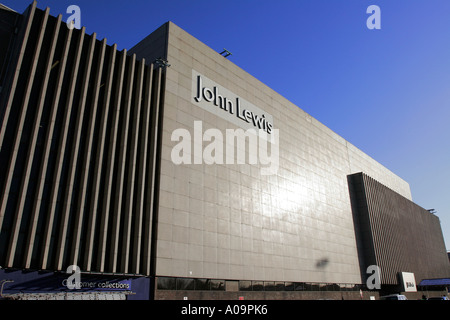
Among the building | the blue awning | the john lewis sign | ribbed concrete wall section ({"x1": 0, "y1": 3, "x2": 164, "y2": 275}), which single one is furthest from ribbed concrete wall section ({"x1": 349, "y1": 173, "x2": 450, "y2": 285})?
ribbed concrete wall section ({"x1": 0, "y1": 3, "x2": 164, "y2": 275})

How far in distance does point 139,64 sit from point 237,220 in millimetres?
16188

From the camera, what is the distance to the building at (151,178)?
67.4 feet

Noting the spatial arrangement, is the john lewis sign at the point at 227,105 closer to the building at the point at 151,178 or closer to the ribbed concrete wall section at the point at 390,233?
the building at the point at 151,178

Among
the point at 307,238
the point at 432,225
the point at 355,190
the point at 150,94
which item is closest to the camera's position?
the point at 150,94

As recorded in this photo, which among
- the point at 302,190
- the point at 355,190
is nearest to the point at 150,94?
the point at 302,190

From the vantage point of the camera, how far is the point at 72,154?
22.5m

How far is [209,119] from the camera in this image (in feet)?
107

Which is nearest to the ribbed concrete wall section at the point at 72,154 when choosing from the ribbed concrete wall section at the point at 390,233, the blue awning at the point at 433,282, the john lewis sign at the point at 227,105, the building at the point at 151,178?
the building at the point at 151,178

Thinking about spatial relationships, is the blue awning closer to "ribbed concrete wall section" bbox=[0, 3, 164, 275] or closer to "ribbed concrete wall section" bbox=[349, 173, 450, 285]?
"ribbed concrete wall section" bbox=[349, 173, 450, 285]

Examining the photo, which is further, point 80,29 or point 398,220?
point 398,220

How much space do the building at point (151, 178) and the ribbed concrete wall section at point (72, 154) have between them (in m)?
0.09

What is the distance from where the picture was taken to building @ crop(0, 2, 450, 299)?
20.5 metres

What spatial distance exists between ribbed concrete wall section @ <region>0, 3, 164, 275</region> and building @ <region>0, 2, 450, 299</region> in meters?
0.09
